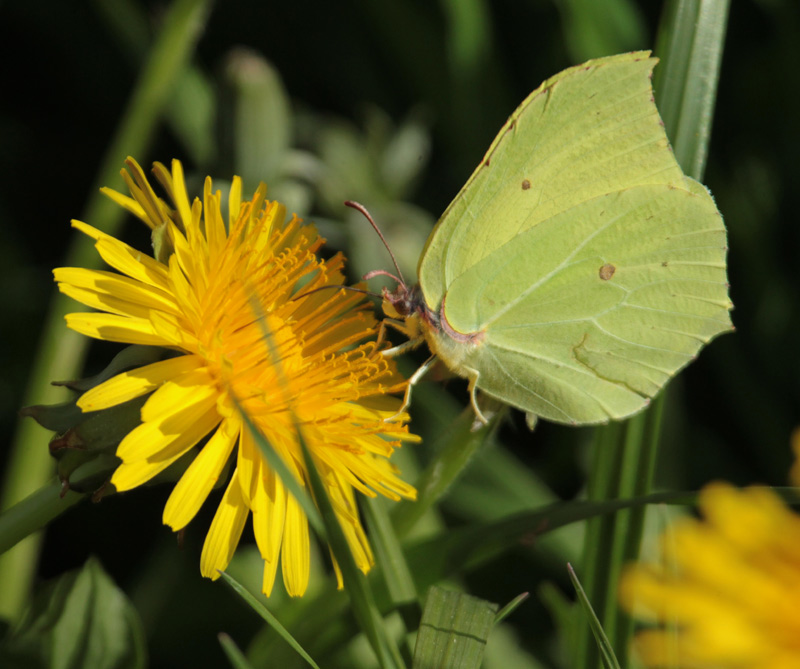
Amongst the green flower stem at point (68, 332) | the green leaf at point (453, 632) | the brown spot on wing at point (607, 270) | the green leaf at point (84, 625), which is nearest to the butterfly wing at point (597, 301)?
the brown spot on wing at point (607, 270)

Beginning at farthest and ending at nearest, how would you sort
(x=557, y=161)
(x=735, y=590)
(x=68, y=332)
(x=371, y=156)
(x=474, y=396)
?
(x=371, y=156)
(x=68, y=332)
(x=557, y=161)
(x=474, y=396)
(x=735, y=590)

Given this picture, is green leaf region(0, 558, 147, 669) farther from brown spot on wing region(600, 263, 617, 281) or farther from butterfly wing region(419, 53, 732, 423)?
brown spot on wing region(600, 263, 617, 281)

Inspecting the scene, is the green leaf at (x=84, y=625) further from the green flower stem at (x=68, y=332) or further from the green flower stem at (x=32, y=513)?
the green flower stem at (x=68, y=332)

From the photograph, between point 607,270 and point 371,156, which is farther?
point 371,156

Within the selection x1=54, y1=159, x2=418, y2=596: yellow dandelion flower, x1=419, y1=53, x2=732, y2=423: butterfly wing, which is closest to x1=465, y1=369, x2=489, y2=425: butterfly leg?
x1=419, y1=53, x2=732, y2=423: butterfly wing

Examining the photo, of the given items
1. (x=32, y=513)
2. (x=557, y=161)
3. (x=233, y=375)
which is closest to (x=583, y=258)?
(x=557, y=161)

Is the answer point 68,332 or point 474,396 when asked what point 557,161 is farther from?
point 68,332

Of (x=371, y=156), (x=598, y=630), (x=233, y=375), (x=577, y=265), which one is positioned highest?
(x=233, y=375)
